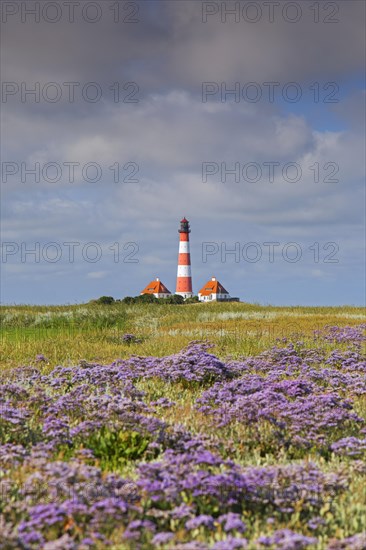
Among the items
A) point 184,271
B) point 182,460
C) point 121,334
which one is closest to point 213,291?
point 184,271

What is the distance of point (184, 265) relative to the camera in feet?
276

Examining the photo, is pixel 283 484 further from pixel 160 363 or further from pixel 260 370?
pixel 260 370

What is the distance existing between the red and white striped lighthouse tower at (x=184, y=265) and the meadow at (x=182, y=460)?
6925 centimetres

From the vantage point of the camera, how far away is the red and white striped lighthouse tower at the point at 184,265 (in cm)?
8344

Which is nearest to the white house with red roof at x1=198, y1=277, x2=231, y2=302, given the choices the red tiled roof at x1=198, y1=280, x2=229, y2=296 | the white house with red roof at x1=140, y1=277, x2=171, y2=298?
the red tiled roof at x1=198, y1=280, x2=229, y2=296

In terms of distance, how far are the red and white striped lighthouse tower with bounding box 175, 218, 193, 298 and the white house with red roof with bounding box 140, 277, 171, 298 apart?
6.86 metres

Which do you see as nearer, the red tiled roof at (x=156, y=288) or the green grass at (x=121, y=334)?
the green grass at (x=121, y=334)

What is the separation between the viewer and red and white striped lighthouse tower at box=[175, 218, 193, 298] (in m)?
83.4

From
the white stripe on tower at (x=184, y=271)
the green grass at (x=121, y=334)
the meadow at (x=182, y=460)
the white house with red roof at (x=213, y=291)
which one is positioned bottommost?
the meadow at (x=182, y=460)

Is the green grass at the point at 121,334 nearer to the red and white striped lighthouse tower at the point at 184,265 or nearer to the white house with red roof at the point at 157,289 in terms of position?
the red and white striped lighthouse tower at the point at 184,265

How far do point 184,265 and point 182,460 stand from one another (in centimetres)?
7847

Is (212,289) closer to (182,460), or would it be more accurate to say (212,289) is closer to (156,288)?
(156,288)

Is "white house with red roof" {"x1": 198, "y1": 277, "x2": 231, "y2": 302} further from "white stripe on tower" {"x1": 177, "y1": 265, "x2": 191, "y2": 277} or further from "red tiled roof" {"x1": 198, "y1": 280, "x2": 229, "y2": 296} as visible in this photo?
"white stripe on tower" {"x1": 177, "y1": 265, "x2": 191, "y2": 277}

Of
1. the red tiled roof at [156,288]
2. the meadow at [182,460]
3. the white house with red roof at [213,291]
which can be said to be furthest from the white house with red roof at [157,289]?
the meadow at [182,460]
